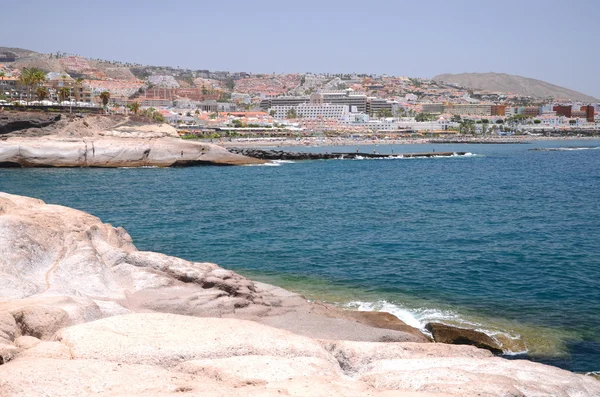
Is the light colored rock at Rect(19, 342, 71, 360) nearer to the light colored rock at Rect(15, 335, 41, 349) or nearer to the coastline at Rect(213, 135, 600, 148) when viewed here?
the light colored rock at Rect(15, 335, 41, 349)

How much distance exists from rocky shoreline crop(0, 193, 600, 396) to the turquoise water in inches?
121

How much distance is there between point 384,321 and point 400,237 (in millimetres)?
12168

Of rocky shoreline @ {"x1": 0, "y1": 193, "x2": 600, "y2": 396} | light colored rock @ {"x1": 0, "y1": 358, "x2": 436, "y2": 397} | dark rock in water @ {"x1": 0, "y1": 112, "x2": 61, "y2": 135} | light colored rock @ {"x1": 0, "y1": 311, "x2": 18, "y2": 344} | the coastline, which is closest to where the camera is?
light colored rock @ {"x1": 0, "y1": 358, "x2": 436, "y2": 397}

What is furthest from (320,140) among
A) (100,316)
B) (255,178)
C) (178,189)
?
(100,316)

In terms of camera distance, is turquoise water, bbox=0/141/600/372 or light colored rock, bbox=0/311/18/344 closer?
light colored rock, bbox=0/311/18/344

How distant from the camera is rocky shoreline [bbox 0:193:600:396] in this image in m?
7.00

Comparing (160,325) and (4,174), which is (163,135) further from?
(160,325)

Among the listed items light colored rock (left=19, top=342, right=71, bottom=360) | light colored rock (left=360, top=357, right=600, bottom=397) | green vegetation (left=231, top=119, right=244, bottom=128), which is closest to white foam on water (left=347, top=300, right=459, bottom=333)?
light colored rock (left=360, top=357, right=600, bottom=397)

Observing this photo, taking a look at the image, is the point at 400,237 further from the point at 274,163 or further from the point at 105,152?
the point at 274,163

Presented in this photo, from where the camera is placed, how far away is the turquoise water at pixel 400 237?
647 inches

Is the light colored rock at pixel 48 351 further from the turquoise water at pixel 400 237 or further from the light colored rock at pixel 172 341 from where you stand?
the turquoise water at pixel 400 237

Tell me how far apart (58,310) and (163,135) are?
63.5m

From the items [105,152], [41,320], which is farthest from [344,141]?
[41,320]

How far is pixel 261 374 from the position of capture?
24.1 feet
